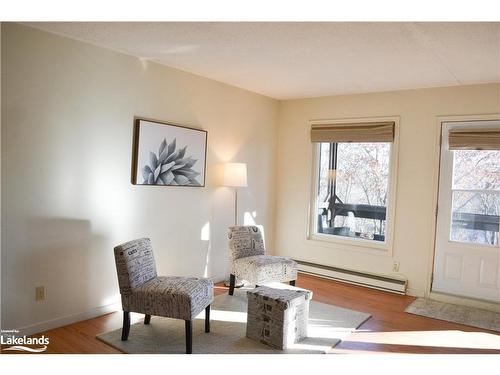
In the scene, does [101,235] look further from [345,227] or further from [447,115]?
[447,115]

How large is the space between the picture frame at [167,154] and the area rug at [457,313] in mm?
2693

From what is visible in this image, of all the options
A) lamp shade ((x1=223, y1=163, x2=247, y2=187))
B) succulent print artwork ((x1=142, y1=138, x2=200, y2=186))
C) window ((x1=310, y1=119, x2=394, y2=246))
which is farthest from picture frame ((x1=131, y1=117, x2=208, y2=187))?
window ((x1=310, y1=119, x2=394, y2=246))

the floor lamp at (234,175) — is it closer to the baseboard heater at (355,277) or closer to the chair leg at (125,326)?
the baseboard heater at (355,277)

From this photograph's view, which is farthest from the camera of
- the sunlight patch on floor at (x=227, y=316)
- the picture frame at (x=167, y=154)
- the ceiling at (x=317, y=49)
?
the picture frame at (x=167, y=154)

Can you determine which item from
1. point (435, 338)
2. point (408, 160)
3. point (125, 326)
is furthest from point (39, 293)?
point (408, 160)

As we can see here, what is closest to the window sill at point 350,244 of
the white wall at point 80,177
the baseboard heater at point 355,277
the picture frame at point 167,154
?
the baseboard heater at point 355,277

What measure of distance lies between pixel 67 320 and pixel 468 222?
410 centimetres

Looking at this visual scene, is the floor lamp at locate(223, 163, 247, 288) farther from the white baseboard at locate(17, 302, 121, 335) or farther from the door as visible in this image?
the door

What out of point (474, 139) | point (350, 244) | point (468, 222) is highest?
point (474, 139)

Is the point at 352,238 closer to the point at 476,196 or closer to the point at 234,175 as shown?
the point at 476,196

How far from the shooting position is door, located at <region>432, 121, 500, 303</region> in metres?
4.13

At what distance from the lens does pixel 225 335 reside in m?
3.18

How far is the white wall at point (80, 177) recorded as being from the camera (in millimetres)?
2908

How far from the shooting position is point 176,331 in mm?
3225
